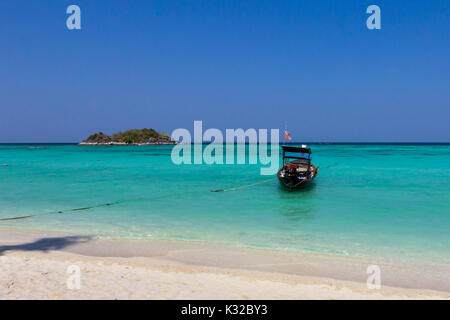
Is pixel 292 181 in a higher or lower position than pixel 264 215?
higher

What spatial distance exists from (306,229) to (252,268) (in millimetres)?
4411

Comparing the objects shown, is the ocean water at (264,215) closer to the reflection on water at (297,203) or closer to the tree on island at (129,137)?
the reflection on water at (297,203)

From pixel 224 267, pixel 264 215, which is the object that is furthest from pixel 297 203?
pixel 224 267

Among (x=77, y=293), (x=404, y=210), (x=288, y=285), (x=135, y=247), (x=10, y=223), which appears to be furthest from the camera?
(x=404, y=210)

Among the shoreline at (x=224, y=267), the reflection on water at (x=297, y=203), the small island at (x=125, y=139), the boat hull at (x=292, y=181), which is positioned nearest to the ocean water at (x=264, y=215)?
the reflection on water at (x=297, y=203)

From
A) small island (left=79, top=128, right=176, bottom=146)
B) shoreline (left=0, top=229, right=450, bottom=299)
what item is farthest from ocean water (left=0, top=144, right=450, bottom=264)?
small island (left=79, top=128, right=176, bottom=146)

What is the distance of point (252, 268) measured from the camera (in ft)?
→ 23.2

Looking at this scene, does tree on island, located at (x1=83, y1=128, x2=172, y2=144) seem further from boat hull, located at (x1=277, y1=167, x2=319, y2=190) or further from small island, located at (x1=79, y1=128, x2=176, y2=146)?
boat hull, located at (x1=277, y1=167, x2=319, y2=190)

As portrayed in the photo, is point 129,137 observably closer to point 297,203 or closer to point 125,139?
point 125,139

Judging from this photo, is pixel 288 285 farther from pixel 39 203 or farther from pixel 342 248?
pixel 39 203

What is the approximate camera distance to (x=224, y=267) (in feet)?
23.4

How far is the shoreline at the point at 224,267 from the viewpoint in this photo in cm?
562
